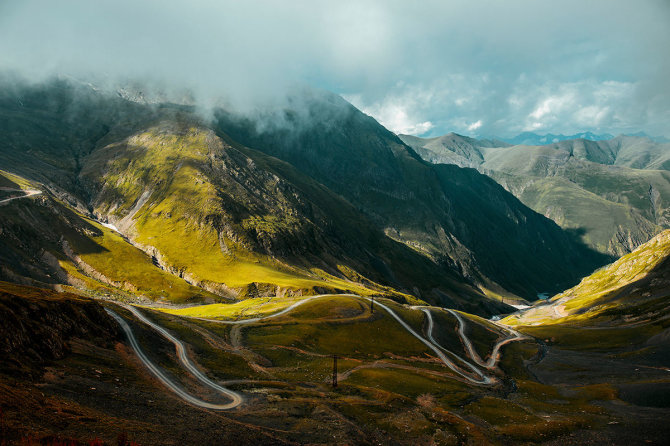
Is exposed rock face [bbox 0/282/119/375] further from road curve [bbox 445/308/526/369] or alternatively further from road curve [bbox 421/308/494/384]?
road curve [bbox 445/308/526/369]

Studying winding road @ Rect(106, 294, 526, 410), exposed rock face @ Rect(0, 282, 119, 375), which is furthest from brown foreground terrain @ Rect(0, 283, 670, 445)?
winding road @ Rect(106, 294, 526, 410)

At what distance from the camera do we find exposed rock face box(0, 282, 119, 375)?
1670 inches

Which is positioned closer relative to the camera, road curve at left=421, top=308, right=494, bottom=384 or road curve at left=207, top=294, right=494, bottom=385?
road curve at left=207, top=294, right=494, bottom=385

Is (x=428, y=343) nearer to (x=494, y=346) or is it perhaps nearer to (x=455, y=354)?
(x=455, y=354)

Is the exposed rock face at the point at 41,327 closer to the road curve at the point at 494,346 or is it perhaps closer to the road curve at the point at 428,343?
the road curve at the point at 428,343

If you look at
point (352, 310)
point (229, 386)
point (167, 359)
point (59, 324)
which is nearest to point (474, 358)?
point (352, 310)

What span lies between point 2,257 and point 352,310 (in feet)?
436

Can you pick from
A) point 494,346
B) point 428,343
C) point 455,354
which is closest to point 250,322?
point 428,343

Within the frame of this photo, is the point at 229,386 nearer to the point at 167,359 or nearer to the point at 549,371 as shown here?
the point at 167,359

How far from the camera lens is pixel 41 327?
49.2 meters

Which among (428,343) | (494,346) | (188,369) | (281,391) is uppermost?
(494,346)

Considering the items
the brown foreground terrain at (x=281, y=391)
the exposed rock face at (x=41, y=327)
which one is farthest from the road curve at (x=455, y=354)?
the exposed rock face at (x=41, y=327)

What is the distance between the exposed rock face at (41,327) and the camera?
4241 cm

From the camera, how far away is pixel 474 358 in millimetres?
116250
